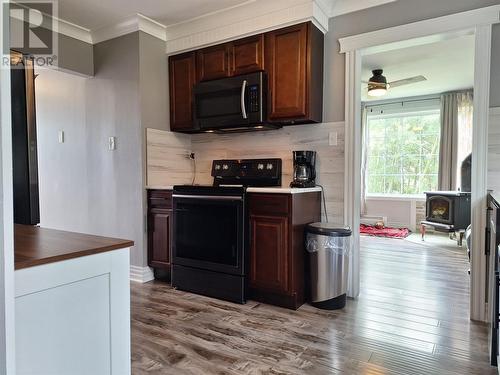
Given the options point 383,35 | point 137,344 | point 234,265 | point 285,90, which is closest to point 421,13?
point 383,35

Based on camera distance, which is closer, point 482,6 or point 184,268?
point 482,6

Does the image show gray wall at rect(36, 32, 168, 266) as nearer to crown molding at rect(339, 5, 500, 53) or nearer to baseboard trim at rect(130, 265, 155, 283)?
baseboard trim at rect(130, 265, 155, 283)

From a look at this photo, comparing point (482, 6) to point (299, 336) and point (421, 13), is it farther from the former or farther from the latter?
point (299, 336)

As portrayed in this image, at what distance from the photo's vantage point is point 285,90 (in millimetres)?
2932

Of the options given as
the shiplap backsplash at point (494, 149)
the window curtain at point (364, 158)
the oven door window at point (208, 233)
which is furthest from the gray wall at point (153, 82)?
the window curtain at point (364, 158)

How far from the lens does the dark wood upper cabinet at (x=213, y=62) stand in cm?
325

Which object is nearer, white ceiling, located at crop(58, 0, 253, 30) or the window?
white ceiling, located at crop(58, 0, 253, 30)

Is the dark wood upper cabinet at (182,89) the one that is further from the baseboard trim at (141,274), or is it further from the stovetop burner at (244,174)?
the baseboard trim at (141,274)

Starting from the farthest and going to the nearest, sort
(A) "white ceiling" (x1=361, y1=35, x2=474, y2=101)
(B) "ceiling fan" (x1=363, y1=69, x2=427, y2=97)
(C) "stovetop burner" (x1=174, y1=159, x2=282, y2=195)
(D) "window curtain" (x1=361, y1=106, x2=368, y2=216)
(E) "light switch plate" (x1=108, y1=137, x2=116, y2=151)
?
1. (D) "window curtain" (x1=361, y1=106, x2=368, y2=216)
2. (B) "ceiling fan" (x1=363, y1=69, x2=427, y2=97)
3. (A) "white ceiling" (x1=361, y1=35, x2=474, y2=101)
4. (E) "light switch plate" (x1=108, y1=137, x2=116, y2=151)
5. (C) "stovetop burner" (x1=174, y1=159, x2=282, y2=195)

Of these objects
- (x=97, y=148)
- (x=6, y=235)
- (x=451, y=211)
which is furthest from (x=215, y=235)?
(x=451, y=211)

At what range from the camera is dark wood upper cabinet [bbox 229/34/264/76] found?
10.00ft

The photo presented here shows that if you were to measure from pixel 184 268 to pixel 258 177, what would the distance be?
1.09 m

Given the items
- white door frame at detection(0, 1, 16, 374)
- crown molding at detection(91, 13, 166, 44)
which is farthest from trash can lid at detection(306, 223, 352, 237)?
crown molding at detection(91, 13, 166, 44)

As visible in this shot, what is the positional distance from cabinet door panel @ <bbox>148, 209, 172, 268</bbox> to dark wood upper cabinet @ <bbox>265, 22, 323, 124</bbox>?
1397mm
